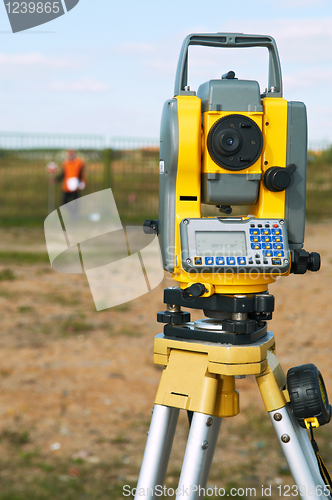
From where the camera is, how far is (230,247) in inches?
67.1

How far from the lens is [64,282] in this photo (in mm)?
8031

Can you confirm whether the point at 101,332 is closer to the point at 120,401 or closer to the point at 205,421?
the point at 120,401

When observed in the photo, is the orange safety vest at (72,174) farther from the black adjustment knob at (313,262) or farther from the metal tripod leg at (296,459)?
the metal tripod leg at (296,459)

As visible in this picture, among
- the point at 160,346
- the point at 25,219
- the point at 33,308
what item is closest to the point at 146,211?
the point at 25,219

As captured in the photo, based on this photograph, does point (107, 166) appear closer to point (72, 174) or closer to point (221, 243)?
point (72, 174)

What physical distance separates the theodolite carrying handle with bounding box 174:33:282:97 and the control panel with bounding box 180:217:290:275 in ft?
1.54

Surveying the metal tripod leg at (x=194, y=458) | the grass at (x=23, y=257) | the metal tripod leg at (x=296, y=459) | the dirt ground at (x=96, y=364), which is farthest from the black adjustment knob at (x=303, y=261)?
the grass at (x=23, y=257)

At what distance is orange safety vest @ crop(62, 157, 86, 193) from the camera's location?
12.4 metres

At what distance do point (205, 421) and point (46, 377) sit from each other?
3439mm

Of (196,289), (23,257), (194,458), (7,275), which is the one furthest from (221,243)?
(23,257)

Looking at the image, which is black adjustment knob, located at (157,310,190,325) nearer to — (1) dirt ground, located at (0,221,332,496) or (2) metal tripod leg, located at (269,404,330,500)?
(2) metal tripod leg, located at (269,404,330,500)

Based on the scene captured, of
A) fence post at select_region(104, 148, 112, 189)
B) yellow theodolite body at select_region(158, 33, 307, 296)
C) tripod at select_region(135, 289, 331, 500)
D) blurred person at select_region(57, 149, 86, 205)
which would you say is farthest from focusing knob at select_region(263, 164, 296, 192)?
fence post at select_region(104, 148, 112, 189)

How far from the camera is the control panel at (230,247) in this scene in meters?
1.69

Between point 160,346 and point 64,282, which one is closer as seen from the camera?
point 160,346
